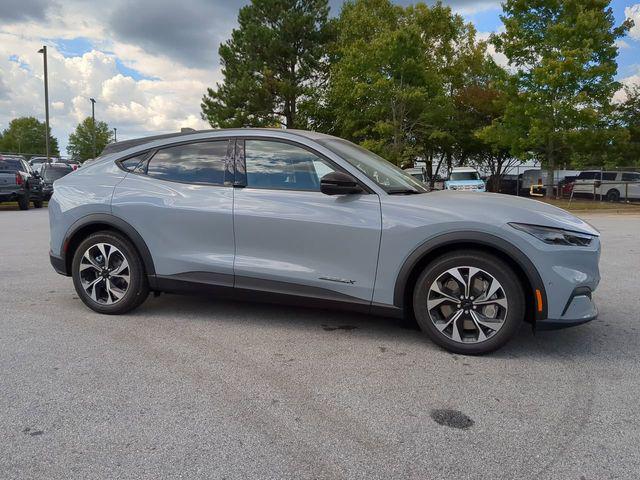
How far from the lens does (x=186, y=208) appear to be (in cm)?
443

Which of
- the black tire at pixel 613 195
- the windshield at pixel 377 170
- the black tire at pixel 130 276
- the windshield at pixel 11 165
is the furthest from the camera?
the black tire at pixel 613 195

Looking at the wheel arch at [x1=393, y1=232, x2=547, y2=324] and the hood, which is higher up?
the hood

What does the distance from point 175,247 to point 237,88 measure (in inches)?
1215

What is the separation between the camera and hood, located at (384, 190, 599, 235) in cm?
368

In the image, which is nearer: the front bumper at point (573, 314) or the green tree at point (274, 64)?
the front bumper at point (573, 314)

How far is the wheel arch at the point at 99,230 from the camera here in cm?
457

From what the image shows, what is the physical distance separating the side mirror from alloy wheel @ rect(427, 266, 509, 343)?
Result: 905mm

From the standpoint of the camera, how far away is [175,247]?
4.47m

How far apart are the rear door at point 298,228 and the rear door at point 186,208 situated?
0.48ft

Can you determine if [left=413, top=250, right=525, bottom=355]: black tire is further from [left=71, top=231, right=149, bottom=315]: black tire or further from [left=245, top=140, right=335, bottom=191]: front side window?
[left=71, top=231, right=149, bottom=315]: black tire

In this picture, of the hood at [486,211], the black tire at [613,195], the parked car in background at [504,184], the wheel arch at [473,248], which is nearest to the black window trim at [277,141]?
the hood at [486,211]

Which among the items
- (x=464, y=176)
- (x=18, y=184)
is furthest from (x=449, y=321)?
(x=464, y=176)

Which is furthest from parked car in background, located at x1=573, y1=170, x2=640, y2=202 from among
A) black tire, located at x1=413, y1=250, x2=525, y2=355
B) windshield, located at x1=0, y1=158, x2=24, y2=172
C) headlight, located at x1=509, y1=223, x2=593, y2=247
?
black tire, located at x1=413, y1=250, x2=525, y2=355

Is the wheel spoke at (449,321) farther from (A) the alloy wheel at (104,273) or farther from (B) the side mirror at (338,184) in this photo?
(A) the alloy wheel at (104,273)
